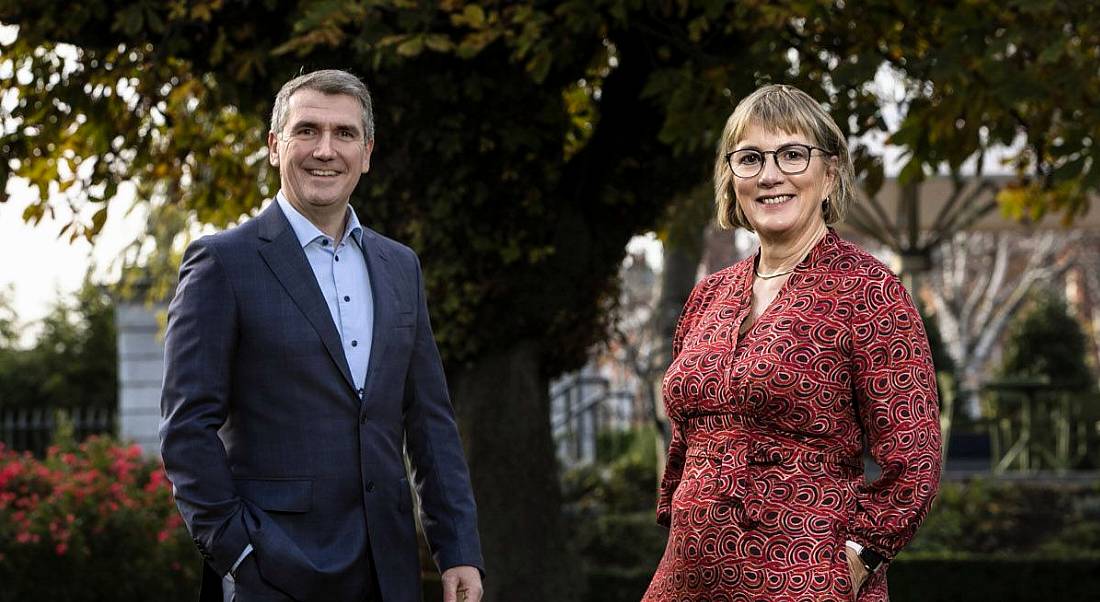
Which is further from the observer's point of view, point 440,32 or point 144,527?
point 144,527

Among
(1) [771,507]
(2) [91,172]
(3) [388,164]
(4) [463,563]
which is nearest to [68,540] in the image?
(2) [91,172]

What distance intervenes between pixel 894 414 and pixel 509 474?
3.71 m

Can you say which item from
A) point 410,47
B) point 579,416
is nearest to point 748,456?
point 410,47

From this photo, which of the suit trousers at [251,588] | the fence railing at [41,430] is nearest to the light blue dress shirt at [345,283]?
the suit trousers at [251,588]

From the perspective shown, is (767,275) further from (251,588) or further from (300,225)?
(251,588)

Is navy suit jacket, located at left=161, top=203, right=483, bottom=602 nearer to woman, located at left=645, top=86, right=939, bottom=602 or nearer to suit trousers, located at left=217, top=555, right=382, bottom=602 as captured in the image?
suit trousers, located at left=217, top=555, right=382, bottom=602

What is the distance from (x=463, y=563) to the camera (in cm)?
320

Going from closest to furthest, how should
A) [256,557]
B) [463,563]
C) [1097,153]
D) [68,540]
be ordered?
1. [256,557]
2. [463,563]
3. [1097,153]
4. [68,540]

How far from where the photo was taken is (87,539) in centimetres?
804

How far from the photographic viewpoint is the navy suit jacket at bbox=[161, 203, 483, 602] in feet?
9.34

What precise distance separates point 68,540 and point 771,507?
5.90 meters

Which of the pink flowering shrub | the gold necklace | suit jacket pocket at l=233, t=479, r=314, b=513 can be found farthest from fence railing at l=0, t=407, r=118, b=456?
the gold necklace

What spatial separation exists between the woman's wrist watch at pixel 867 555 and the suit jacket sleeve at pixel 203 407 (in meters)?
1.25

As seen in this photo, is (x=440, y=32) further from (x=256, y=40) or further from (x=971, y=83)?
(x=971, y=83)
